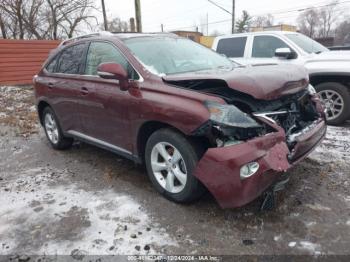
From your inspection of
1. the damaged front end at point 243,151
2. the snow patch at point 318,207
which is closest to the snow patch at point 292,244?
the damaged front end at point 243,151

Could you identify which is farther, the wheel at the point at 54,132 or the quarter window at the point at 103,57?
the wheel at the point at 54,132

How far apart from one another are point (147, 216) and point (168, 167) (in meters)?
0.52

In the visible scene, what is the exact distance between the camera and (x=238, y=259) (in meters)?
2.60

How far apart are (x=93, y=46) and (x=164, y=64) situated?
46.2 inches

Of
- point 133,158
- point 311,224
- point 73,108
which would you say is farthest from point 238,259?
point 73,108

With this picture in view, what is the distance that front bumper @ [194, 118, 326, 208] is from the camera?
2.70 meters

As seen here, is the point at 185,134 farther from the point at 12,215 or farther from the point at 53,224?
the point at 12,215

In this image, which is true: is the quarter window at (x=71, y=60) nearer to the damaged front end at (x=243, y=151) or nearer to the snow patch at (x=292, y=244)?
the damaged front end at (x=243, y=151)

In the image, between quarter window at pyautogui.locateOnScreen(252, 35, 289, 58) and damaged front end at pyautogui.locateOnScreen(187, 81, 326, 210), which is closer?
damaged front end at pyautogui.locateOnScreen(187, 81, 326, 210)

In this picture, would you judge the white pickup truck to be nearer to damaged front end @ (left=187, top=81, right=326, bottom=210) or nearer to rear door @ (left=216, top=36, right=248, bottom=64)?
rear door @ (left=216, top=36, right=248, bottom=64)

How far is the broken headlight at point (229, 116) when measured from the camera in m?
2.82

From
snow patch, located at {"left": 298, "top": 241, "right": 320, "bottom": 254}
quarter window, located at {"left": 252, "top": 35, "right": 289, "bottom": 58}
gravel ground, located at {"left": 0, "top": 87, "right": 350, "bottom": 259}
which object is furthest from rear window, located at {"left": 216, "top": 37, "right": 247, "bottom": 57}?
snow patch, located at {"left": 298, "top": 241, "right": 320, "bottom": 254}

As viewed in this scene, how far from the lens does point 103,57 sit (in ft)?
13.5

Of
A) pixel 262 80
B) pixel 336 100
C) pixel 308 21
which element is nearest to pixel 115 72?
pixel 262 80
